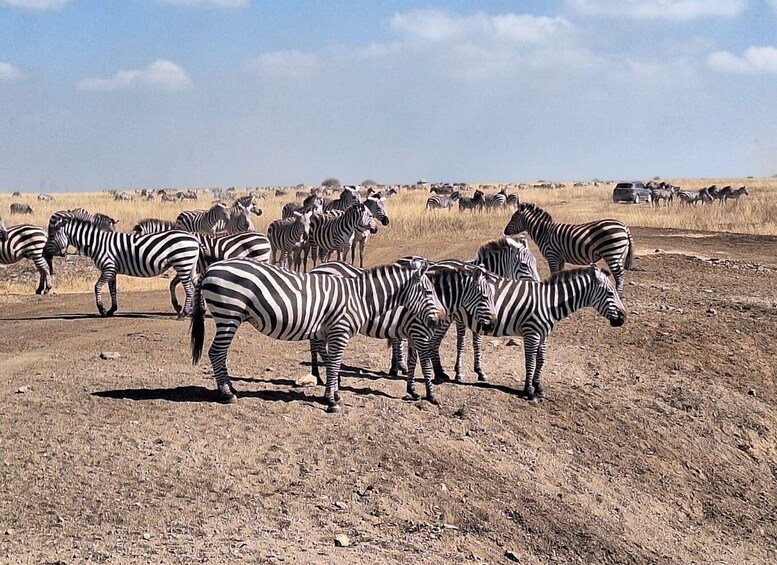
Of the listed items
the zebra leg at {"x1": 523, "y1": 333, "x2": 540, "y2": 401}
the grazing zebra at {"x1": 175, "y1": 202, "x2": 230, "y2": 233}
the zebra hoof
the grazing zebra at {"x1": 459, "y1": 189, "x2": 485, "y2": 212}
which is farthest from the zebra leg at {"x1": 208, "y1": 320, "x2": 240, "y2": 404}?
the grazing zebra at {"x1": 459, "y1": 189, "x2": 485, "y2": 212}

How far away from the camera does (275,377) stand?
978cm

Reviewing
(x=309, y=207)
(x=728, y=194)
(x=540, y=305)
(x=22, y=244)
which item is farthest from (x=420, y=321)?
(x=728, y=194)


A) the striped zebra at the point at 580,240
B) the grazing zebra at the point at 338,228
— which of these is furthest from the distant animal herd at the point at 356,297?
the grazing zebra at the point at 338,228

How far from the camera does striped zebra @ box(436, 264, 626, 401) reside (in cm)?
969

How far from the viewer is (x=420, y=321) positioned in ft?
29.7

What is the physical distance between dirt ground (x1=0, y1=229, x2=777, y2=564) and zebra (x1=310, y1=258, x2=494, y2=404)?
0.45m

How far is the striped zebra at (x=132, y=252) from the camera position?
45.1 feet

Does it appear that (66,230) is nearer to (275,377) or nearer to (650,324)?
(275,377)

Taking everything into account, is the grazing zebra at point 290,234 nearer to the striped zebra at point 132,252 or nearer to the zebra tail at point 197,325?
the striped zebra at point 132,252

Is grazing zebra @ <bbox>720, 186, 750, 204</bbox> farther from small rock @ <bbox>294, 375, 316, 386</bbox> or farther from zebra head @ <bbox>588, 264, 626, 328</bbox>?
small rock @ <bbox>294, 375, 316, 386</bbox>

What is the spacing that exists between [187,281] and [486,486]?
7469mm

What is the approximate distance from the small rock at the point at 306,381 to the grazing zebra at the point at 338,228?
8458 mm

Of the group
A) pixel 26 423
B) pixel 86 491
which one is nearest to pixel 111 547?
pixel 86 491

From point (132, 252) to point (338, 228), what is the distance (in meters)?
5.22
